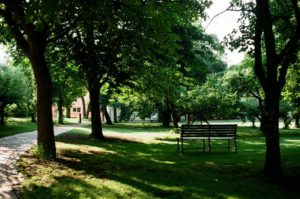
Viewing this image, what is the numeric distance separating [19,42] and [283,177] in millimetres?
9143

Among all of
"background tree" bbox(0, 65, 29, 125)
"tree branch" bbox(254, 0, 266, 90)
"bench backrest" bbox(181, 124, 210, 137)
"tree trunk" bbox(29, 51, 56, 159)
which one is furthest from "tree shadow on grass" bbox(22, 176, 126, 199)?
"background tree" bbox(0, 65, 29, 125)

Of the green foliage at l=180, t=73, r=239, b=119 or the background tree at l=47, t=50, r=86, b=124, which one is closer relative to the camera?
the background tree at l=47, t=50, r=86, b=124

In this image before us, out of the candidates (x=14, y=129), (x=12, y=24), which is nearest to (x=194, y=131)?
(x=12, y=24)

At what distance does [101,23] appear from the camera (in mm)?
13688

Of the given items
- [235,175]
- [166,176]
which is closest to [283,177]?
[235,175]

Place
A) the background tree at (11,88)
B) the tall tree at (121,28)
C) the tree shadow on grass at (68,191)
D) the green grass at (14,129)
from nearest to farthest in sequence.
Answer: the tree shadow on grass at (68,191) < the tall tree at (121,28) < the green grass at (14,129) < the background tree at (11,88)

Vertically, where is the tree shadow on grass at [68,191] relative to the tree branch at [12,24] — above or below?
below

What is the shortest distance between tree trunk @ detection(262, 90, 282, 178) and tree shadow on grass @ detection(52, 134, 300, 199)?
1.26 feet

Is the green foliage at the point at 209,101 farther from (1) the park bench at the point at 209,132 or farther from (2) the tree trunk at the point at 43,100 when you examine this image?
(2) the tree trunk at the point at 43,100

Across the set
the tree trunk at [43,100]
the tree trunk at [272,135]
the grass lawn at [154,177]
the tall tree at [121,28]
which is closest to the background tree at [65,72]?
the tall tree at [121,28]

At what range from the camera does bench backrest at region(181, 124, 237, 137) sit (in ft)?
54.7

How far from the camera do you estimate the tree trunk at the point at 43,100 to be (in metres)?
13.2

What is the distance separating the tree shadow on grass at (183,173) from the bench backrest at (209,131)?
3.45 ft

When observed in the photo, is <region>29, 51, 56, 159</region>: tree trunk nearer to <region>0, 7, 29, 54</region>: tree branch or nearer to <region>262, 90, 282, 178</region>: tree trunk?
<region>0, 7, 29, 54</region>: tree branch
